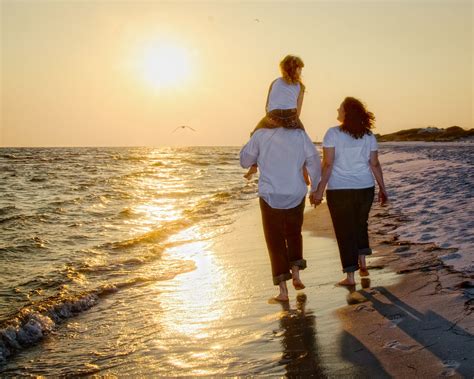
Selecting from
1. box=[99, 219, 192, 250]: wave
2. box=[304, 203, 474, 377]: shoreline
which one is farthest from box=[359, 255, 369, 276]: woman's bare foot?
box=[99, 219, 192, 250]: wave

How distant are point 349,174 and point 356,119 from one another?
1.86 feet

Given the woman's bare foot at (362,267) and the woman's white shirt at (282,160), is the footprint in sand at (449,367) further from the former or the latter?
the woman's bare foot at (362,267)

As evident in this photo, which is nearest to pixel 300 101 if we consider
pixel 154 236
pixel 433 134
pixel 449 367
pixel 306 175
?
pixel 306 175

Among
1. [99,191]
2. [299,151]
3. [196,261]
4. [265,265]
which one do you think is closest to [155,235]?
[196,261]

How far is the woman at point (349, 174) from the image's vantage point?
5969 mm

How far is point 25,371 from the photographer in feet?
15.0

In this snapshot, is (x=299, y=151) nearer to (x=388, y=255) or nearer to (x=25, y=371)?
(x=388, y=255)

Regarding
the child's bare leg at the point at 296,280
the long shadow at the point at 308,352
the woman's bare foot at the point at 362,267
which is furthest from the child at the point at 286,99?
the long shadow at the point at 308,352

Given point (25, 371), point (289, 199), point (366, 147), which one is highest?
point (366, 147)

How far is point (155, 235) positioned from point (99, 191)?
39.3ft

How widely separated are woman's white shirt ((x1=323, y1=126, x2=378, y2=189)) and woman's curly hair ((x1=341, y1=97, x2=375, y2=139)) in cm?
6

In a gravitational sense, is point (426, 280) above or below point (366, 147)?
below

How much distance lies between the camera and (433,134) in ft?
225

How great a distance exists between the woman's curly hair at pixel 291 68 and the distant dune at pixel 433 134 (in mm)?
55346
